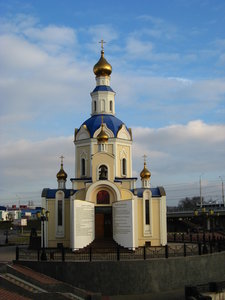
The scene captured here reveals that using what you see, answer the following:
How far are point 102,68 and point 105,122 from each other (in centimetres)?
509

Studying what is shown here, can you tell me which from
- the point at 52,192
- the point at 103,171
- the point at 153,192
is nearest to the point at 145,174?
the point at 153,192

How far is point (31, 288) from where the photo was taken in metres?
18.7

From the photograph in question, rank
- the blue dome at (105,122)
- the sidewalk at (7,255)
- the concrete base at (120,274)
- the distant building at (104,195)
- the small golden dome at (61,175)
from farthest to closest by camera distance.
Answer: the blue dome at (105,122), the small golden dome at (61,175), the distant building at (104,195), the sidewalk at (7,255), the concrete base at (120,274)

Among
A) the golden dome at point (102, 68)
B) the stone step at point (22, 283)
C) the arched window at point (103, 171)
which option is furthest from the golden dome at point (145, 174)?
the stone step at point (22, 283)

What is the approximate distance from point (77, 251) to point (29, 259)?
4661 mm

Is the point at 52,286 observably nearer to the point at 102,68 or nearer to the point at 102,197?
the point at 102,197

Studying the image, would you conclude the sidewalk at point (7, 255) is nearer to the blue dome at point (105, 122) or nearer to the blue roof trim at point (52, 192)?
the blue roof trim at point (52, 192)

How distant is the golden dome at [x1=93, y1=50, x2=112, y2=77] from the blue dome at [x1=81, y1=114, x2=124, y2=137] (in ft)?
13.0

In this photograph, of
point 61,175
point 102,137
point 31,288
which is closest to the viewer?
point 31,288

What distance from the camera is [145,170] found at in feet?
107

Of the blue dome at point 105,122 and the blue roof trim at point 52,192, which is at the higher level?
the blue dome at point 105,122

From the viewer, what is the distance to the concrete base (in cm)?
2092

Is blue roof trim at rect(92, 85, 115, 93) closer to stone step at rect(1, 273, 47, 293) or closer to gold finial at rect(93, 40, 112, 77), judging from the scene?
gold finial at rect(93, 40, 112, 77)

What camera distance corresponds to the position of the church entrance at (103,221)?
2931cm
